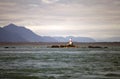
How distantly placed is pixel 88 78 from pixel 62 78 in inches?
98.9

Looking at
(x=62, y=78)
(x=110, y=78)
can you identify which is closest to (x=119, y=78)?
(x=110, y=78)

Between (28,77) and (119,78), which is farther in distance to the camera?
(28,77)

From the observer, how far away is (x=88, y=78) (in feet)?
103

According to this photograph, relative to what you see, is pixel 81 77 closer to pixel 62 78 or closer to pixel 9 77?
pixel 62 78

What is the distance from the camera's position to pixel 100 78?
31484mm

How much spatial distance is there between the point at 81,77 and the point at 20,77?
6205 mm

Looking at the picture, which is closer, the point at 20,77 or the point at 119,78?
the point at 119,78

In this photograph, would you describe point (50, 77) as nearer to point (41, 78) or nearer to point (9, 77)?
point (41, 78)

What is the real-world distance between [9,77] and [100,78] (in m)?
9.08

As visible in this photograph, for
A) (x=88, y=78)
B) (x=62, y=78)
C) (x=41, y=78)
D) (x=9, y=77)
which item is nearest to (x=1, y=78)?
(x=9, y=77)

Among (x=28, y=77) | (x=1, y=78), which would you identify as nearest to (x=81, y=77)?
(x=28, y=77)

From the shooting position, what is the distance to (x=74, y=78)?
31750 mm

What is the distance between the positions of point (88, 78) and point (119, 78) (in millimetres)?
2935

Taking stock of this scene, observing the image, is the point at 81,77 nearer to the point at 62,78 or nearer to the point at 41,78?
the point at 62,78
